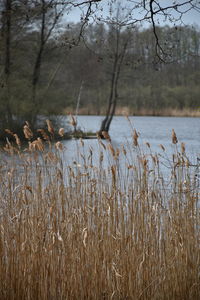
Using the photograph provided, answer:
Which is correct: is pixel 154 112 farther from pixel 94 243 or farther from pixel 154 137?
pixel 94 243

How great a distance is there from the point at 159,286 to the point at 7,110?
16.9m

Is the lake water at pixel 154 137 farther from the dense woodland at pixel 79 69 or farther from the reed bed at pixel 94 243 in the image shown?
the reed bed at pixel 94 243

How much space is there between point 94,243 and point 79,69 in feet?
82.2

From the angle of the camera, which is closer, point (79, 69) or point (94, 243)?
point (94, 243)

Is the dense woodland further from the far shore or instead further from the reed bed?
the reed bed

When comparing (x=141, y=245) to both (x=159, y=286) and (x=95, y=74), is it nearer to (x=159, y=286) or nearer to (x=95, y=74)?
(x=159, y=286)

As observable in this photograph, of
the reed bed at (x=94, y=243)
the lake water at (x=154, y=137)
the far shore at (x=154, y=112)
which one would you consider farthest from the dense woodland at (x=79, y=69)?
the lake water at (x=154, y=137)

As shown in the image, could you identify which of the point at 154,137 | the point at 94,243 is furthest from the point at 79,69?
the point at 94,243

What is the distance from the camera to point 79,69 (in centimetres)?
2836

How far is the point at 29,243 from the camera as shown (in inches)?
148

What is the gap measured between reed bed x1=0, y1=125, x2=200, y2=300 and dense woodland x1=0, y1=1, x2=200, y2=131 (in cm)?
159

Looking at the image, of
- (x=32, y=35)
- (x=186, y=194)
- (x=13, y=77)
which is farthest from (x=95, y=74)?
(x=186, y=194)

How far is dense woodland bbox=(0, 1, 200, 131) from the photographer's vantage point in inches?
350

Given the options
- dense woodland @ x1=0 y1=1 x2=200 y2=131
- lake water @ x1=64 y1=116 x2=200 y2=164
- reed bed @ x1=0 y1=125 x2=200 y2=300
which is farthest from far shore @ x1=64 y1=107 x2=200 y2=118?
reed bed @ x1=0 y1=125 x2=200 y2=300
